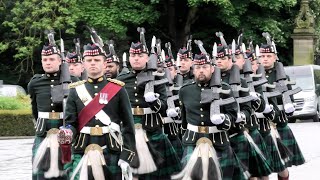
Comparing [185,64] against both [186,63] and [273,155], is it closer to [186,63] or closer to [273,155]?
[186,63]

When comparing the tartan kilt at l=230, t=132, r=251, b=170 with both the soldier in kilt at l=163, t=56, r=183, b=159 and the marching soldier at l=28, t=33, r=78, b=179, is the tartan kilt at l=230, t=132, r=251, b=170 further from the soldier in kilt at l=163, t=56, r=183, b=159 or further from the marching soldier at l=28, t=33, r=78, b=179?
the marching soldier at l=28, t=33, r=78, b=179

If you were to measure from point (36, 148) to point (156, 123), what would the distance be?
1.87 meters

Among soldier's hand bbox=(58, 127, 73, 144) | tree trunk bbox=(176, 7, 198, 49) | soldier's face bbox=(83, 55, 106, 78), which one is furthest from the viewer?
tree trunk bbox=(176, 7, 198, 49)

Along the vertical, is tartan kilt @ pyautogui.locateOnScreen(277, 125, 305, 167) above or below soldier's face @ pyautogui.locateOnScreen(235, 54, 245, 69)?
below

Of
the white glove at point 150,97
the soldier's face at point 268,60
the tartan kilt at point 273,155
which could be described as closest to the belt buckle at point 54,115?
the white glove at point 150,97

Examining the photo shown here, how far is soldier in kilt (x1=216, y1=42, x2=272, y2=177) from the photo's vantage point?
1059cm

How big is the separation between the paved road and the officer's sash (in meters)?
5.98

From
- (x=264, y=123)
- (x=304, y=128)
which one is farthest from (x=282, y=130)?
(x=304, y=128)

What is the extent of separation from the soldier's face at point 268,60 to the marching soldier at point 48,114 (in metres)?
3.58

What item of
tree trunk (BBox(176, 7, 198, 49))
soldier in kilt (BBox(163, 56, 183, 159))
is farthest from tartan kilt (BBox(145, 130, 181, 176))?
tree trunk (BBox(176, 7, 198, 49))

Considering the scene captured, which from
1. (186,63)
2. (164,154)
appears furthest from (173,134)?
(186,63)

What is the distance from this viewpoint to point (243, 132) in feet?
35.3

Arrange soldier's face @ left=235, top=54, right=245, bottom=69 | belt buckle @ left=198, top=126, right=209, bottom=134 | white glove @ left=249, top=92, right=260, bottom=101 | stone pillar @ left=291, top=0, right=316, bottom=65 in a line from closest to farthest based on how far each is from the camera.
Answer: belt buckle @ left=198, top=126, right=209, bottom=134 → white glove @ left=249, top=92, right=260, bottom=101 → soldier's face @ left=235, top=54, right=245, bottom=69 → stone pillar @ left=291, top=0, right=316, bottom=65

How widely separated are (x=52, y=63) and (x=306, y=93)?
22.1 m
